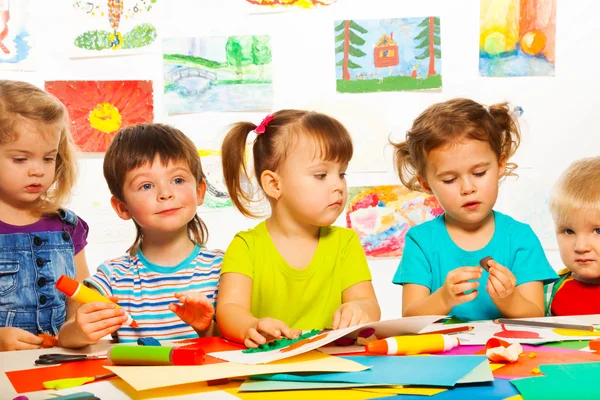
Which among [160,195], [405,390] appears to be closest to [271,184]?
[160,195]

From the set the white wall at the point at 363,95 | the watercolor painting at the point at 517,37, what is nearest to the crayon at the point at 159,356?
the white wall at the point at 363,95

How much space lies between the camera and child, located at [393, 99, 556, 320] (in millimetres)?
1164

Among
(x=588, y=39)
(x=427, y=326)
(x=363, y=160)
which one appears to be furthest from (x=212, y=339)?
(x=588, y=39)

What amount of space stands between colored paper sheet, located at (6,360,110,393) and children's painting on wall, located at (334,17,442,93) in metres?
1.67

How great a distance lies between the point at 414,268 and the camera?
124 cm

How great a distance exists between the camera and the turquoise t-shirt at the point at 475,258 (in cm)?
121

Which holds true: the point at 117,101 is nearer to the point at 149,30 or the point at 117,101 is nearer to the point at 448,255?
the point at 149,30

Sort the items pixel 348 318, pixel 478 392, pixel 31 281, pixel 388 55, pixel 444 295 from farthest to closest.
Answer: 1. pixel 388 55
2. pixel 31 281
3. pixel 444 295
4. pixel 348 318
5. pixel 478 392

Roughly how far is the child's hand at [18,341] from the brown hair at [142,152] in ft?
0.82

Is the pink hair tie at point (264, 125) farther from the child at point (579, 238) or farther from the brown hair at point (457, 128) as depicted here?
the child at point (579, 238)

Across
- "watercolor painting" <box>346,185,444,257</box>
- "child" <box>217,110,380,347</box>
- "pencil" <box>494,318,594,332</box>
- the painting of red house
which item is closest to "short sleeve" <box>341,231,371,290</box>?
"child" <box>217,110,380,347</box>

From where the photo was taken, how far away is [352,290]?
1.16 m

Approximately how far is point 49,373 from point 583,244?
2.94 feet

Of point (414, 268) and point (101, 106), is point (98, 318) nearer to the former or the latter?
point (414, 268)
